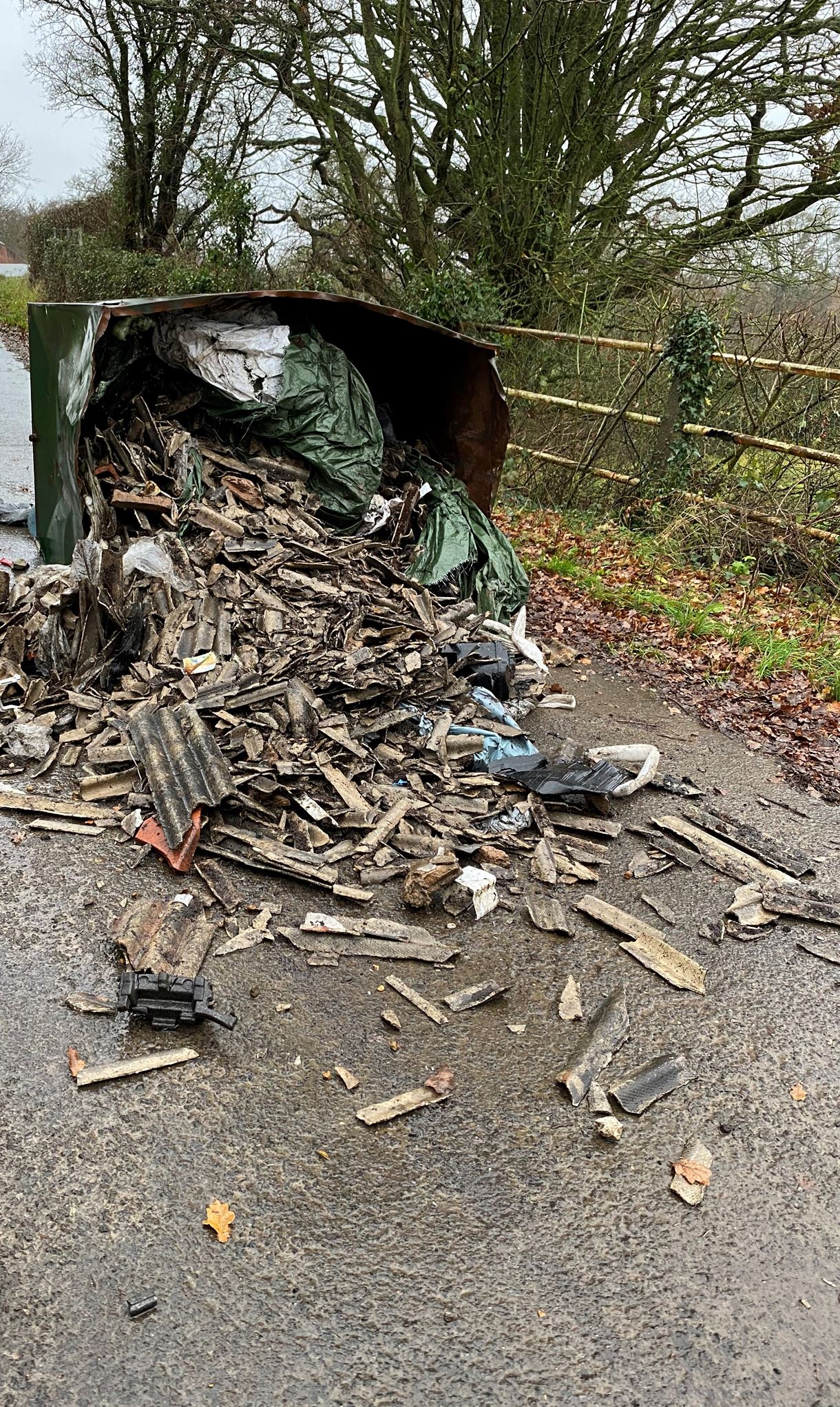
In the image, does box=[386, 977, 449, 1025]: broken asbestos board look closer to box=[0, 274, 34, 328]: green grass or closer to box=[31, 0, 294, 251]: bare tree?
box=[31, 0, 294, 251]: bare tree

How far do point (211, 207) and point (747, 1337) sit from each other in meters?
22.6

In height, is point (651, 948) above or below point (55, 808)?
below

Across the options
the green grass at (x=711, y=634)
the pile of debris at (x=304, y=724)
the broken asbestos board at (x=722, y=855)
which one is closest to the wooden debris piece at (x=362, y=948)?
the pile of debris at (x=304, y=724)

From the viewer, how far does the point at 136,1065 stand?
297cm

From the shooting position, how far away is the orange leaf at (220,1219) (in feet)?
8.14

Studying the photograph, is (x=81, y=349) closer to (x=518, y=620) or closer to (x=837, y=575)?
(x=518, y=620)

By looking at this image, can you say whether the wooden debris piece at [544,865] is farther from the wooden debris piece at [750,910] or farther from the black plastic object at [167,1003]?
the black plastic object at [167,1003]

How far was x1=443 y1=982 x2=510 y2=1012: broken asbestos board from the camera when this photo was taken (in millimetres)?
3479

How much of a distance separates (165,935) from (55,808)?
1.12m

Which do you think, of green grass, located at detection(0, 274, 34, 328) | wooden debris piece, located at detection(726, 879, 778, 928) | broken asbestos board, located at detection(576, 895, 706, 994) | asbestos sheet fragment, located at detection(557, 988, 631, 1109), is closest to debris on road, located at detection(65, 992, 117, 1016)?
asbestos sheet fragment, located at detection(557, 988, 631, 1109)

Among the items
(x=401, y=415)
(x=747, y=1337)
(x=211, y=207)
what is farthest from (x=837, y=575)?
(x=211, y=207)

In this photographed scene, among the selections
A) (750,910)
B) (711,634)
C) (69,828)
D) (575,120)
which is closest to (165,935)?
(69,828)

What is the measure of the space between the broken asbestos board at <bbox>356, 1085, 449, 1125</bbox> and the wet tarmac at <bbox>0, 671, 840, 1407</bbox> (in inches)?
1.5

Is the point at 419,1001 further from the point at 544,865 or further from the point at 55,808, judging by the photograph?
the point at 55,808
